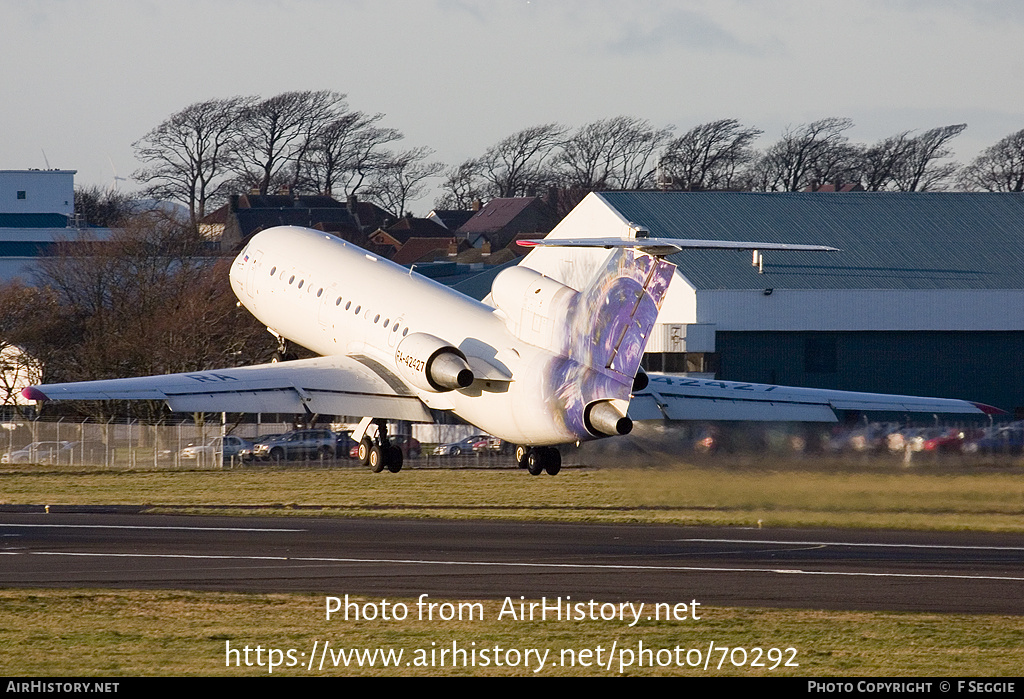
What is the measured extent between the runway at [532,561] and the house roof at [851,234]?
110ft

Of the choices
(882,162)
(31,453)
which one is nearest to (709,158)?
(882,162)

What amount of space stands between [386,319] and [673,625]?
2080 centimetres

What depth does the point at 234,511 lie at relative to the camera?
3588 cm

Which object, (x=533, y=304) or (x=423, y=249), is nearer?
(x=533, y=304)

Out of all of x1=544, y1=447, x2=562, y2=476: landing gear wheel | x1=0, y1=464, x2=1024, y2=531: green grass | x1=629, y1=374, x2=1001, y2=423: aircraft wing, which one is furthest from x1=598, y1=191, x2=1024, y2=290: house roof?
x1=544, y1=447, x2=562, y2=476: landing gear wheel

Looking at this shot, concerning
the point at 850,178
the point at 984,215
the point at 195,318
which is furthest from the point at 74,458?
the point at 850,178

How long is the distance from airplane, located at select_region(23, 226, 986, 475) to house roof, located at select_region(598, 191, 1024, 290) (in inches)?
964

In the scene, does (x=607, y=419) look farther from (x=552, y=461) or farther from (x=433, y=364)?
(x=552, y=461)

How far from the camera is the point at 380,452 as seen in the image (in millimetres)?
39062

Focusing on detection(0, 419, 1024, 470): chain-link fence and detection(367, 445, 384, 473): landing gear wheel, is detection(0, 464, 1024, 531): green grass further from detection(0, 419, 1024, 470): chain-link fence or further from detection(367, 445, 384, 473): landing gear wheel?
detection(0, 419, 1024, 470): chain-link fence

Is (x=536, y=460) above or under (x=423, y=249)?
under

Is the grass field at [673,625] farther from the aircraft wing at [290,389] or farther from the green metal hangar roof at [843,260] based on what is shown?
the green metal hangar roof at [843,260]

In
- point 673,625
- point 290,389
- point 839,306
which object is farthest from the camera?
point 839,306

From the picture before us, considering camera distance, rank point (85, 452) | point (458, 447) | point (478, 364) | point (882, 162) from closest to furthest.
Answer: point (478, 364)
point (85, 452)
point (458, 447)
point (882, 162)
